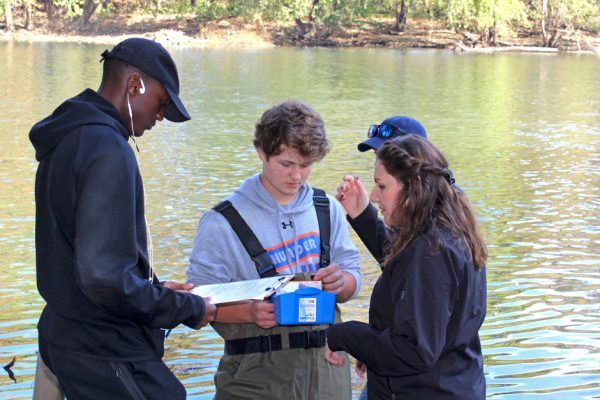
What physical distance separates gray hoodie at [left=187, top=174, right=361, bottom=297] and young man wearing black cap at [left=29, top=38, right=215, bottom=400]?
1.25ft

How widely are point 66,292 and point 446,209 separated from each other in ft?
→ 3.96

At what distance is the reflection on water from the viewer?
6.62 m

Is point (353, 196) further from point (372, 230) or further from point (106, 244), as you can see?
point (106, 244)

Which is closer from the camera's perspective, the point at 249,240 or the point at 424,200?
the point at 424,200

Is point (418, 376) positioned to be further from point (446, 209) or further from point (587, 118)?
point (587, 118)

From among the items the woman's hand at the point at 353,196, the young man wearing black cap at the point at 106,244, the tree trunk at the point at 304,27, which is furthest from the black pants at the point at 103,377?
the tree trunk at the point at 304,27

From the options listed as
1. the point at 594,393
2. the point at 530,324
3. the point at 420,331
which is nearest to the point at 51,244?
the point at 420,331

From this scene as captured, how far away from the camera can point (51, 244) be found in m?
2.92

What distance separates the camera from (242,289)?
3311 millimetres

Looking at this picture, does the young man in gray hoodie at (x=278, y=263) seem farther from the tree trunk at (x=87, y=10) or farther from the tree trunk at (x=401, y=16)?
the tree trunk at (x=87, y=10)

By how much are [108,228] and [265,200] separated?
0.99 m

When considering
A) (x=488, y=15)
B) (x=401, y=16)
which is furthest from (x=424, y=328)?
(x=401, y=16)

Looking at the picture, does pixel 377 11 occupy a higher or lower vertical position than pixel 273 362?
higher

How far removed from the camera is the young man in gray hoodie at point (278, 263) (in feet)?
11.4
